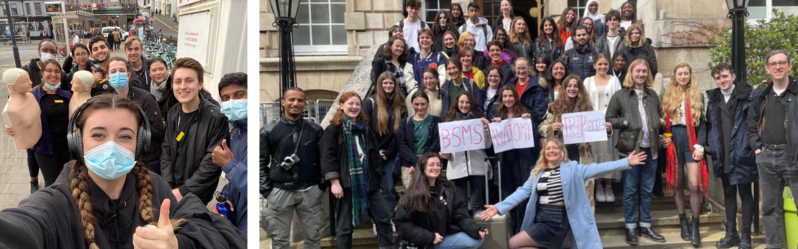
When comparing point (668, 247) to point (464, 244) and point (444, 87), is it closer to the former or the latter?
point (464, 244)

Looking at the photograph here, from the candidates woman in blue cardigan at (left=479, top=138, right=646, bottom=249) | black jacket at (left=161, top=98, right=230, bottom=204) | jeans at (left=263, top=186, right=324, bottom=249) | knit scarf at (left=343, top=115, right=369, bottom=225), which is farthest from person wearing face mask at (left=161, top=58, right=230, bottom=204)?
woman in blue cardigan at (left=479, top=138, right=646, bottom=249)

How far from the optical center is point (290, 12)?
5.12 meters

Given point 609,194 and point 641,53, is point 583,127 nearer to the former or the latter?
point 609,194

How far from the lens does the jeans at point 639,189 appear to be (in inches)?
225

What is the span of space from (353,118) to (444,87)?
3.32ft

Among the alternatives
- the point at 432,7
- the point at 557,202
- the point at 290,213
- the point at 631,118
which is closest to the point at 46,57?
the point at 290,213

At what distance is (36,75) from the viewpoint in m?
4.25

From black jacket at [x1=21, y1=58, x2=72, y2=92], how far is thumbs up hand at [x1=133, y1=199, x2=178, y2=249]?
2560 mm

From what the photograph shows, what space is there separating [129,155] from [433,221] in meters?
3.04

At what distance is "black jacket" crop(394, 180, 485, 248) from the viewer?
4.95 metres

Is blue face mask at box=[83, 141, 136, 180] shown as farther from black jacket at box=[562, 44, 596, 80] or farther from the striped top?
black jacket at box=[562, 44, 596, 80]

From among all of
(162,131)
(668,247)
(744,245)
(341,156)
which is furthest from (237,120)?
(744,245)

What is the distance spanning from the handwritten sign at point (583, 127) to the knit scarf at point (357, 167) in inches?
61.4

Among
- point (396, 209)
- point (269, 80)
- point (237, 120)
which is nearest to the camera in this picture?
point (237, 120)
